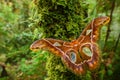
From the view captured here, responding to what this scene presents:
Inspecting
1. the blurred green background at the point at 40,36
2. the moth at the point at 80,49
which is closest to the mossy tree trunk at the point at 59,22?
the blurred green background at the point at 40,36

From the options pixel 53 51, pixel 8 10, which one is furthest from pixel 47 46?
pixel 8 10

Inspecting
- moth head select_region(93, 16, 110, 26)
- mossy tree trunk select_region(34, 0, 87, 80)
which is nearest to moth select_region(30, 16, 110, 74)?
moth head select_region(93, 16, 110, 26)

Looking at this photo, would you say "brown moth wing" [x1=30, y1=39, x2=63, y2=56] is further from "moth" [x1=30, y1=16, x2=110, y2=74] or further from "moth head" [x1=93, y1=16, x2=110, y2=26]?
"moth head" [x1=93, y1=16, x2=110, y2=26]

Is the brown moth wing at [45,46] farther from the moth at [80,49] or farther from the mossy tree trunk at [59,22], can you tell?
the mossy tree trunk at [59,22]

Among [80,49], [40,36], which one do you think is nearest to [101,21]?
[80,49]

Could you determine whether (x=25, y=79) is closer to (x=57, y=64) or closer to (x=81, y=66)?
(x=57, y=64)

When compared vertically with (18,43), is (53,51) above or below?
above
